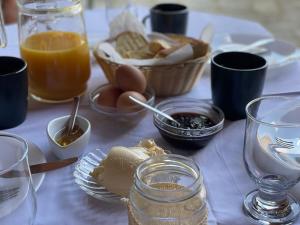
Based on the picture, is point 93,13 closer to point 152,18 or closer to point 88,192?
point 152,18

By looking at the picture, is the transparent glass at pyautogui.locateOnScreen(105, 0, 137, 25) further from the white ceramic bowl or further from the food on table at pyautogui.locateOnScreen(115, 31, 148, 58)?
the white ceramic bowl

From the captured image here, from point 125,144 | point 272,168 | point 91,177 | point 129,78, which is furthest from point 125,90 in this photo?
point 272,168

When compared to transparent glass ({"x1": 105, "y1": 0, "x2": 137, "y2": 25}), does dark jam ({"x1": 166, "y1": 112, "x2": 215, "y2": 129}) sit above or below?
below

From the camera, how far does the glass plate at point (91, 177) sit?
26.9 inches

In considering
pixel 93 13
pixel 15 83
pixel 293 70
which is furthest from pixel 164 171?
pixel 93 13

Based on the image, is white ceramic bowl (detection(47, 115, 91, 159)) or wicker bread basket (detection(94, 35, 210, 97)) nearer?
white ceramic bowl (detection(47, 115, 91, 159))

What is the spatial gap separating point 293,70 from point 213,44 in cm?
21

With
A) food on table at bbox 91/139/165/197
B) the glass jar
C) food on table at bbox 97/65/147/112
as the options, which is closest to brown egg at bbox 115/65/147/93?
food on table at bbox 97/65/147/112

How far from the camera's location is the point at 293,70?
3.60 ft

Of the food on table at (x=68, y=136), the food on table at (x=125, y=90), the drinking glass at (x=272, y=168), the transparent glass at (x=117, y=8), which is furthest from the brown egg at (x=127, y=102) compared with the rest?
the transparent glass at (x=117, y=8)

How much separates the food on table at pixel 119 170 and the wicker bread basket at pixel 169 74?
28 cm

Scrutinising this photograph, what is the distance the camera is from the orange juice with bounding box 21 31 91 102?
3.15ft

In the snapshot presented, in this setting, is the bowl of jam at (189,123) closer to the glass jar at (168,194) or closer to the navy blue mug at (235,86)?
the navy blue mug at (235,86)

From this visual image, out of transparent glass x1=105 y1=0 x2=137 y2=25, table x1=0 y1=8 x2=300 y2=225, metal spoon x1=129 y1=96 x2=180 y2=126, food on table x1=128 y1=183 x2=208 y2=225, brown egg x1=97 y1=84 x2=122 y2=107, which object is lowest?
table x1=0 y1=8 x2=300 y2=225
